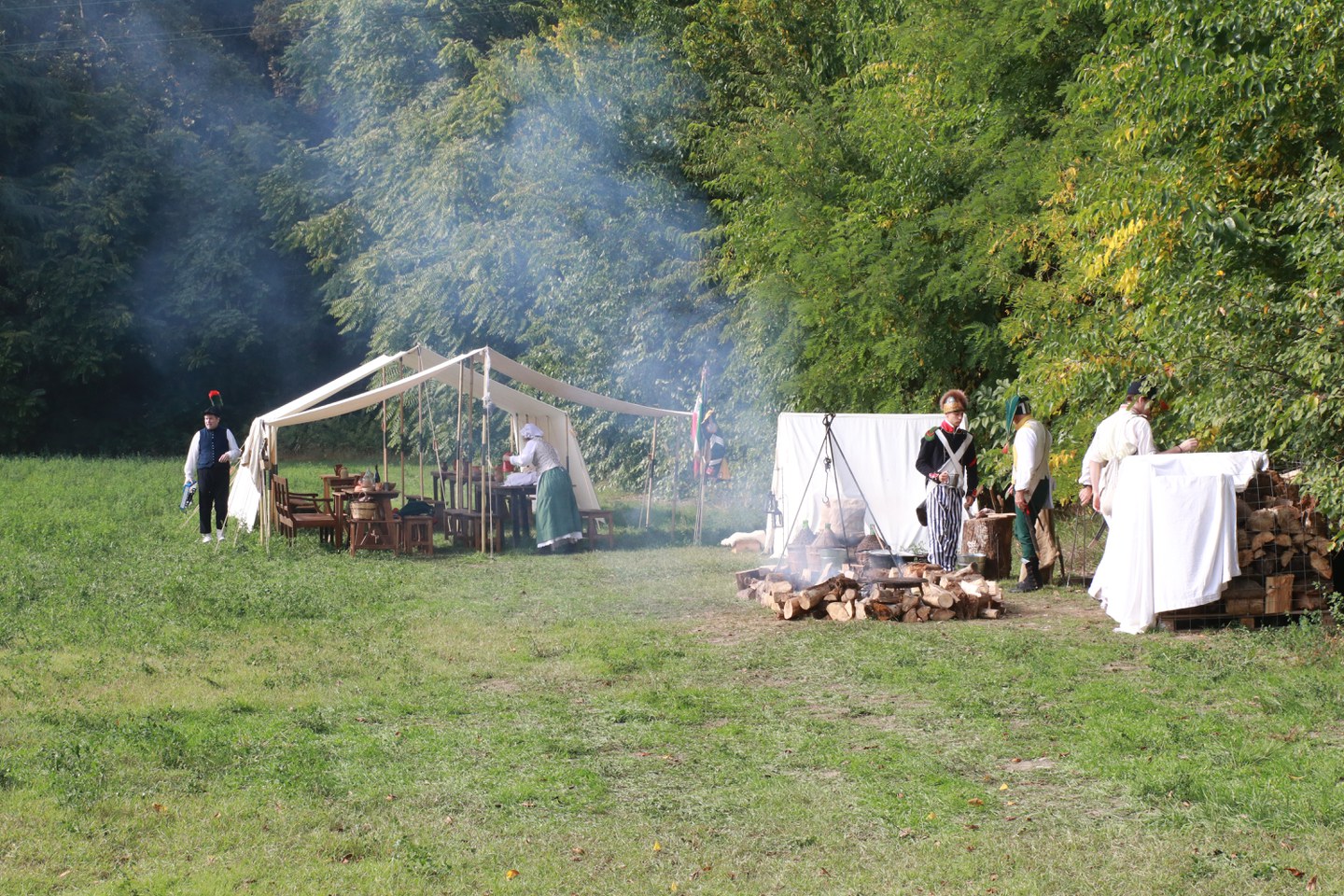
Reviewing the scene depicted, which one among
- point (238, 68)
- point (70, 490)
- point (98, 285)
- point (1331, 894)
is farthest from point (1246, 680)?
point (238, 68)

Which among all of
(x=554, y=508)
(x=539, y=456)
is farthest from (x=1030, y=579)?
(x=539, y=456)

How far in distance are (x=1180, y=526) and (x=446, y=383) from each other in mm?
9864

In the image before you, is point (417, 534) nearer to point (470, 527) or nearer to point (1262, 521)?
point (470, 527)

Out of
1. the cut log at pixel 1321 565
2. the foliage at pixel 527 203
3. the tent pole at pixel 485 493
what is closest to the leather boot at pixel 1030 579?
the cut log at pixel 1321 565

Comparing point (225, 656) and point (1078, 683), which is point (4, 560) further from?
point (1078, 683)

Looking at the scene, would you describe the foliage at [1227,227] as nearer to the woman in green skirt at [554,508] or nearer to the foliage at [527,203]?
the woman in green skirt at [554,508]

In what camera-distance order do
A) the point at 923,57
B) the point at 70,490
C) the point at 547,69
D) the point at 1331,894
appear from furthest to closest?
the point at 547,69, the point at 70,490, the point at 923,57, the point at 1331,894

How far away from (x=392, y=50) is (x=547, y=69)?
8.22 metres

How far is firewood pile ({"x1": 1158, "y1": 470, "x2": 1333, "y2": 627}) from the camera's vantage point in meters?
8.60

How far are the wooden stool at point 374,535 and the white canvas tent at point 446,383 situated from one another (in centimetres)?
85

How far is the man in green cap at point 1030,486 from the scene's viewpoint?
409 inches

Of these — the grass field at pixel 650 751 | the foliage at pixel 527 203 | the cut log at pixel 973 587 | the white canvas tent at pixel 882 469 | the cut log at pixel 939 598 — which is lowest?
the grass field at pixel 650 751

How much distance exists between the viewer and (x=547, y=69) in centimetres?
2347

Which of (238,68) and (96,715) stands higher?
(238,68)
